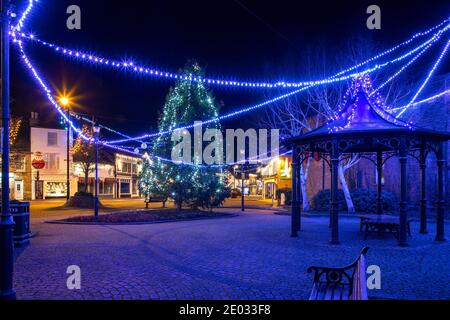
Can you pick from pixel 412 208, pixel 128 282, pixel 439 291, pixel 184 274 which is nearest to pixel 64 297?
pixel 128 282

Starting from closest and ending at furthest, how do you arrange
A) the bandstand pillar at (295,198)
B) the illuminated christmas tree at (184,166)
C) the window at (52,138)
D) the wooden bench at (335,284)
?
the wooden bench at (335,284) → the bandstand pillar at (295,198) → the illuminated christmas tree at (184,166) → the window at (52,138)

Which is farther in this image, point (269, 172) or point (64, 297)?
point (269, 172)

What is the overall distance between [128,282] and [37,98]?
50402 mm

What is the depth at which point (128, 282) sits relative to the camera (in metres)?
7.47

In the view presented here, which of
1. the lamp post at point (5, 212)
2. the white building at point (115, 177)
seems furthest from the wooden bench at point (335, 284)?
the white building at point (115, 177)

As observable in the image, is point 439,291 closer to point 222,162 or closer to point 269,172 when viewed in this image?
point 222,162

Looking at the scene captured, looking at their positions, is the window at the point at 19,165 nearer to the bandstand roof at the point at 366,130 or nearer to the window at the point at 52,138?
the window at the point at 52,138

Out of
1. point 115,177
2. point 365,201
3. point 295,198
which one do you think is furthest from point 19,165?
point 295,198

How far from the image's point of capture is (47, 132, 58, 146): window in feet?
162

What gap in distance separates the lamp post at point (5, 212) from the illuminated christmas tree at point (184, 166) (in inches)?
706

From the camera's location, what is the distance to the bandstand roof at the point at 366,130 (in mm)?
12029

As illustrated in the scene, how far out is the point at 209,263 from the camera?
367 inches

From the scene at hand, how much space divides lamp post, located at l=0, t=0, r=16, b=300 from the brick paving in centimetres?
58
